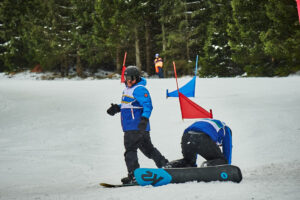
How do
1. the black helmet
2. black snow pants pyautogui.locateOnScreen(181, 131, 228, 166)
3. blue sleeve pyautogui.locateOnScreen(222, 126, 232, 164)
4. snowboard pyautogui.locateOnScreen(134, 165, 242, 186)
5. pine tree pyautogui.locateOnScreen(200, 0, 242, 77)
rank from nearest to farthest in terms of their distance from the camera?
snowboard pyautogui.locateOnScreen(134, 165, 242, 186)
black snow pants pyautogui.locateOnScreen(181, 131, 228, 166)
blue sleeve pyautogui.locateOnScreen(222, 126, 232, 164)
the black helmet
pine tree pyautogui.locateOnScreen(200, 0, 242, 77)

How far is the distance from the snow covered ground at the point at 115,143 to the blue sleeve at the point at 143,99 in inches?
39.5

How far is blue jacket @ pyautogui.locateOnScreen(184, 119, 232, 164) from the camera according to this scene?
4.21m

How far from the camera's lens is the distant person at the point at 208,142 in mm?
4184

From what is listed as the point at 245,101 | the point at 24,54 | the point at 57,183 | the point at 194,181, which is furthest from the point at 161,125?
the point at 24,54

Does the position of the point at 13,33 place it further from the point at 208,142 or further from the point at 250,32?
the point at 208,142

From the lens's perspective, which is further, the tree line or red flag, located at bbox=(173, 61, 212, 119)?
the tree line

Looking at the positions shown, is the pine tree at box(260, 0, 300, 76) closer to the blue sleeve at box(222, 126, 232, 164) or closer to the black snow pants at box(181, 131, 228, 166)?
the blue sleeve at box(222, 126, 232, 164)

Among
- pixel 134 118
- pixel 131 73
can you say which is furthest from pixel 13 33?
pixel 134 118

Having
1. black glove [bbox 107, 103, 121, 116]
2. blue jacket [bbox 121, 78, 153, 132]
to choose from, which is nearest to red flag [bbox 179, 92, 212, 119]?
black glove [bbox 107, 103, 121, 116]

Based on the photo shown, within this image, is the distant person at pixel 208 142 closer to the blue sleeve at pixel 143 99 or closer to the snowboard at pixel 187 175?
the snowboard at pixel 187 175

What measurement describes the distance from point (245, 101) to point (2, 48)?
30.0 meters

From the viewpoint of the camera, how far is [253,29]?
23391 mm

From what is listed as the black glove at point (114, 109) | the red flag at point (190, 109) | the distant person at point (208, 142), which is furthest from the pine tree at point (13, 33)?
the distant person at point (208, 142)

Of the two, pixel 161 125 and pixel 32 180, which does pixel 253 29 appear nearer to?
pixel 161 125
